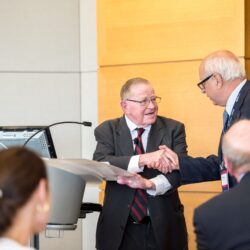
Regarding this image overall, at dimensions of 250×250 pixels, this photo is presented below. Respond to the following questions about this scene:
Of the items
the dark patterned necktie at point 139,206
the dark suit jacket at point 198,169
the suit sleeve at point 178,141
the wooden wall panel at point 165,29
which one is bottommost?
the dark patterned necktie at point 139,206

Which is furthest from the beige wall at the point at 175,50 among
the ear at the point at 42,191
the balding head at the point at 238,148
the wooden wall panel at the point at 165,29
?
the ear at the point at 42,191

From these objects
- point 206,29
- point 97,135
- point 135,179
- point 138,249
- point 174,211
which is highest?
point 206,29

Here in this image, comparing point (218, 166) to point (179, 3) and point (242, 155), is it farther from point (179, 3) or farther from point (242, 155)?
point (179, 3)

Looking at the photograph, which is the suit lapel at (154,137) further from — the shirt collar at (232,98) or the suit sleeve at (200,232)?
the suit sleeve at (200,232)

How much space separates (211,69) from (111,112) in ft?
4.92

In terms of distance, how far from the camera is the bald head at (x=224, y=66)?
312 centimetres

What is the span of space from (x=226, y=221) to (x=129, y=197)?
1193 millimetres

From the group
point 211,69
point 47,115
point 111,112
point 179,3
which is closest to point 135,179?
point 211,69

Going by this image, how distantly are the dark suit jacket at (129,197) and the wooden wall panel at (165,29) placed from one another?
3.45 ft

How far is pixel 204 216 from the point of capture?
210 cm

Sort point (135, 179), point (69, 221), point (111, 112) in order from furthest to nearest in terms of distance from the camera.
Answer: point (111, 112) < point (135, 179) < point (69, 221)

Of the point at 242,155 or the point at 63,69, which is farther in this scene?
the point at 63,69

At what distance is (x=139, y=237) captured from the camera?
3.19 metres

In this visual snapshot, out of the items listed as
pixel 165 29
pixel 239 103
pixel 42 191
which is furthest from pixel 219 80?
pixel 42 191
